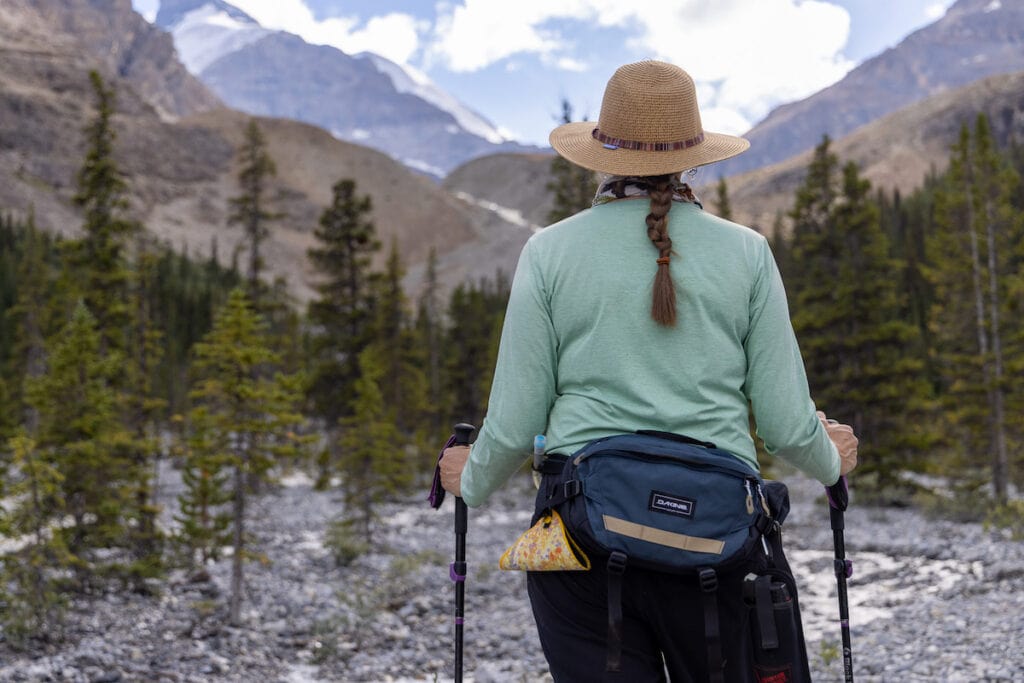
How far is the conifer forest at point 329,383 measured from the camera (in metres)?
14.7

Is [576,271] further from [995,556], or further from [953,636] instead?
[995,556]

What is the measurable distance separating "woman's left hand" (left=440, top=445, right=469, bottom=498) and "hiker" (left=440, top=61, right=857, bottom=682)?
288mm

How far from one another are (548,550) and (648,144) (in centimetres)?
128

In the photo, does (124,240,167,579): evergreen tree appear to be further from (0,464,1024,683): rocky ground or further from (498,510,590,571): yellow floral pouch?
(498,510,590,571): yellow floral pouch

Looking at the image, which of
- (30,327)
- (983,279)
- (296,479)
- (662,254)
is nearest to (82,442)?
(662,254)

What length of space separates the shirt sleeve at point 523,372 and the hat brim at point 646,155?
358mm

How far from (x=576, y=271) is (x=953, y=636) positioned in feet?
28.8

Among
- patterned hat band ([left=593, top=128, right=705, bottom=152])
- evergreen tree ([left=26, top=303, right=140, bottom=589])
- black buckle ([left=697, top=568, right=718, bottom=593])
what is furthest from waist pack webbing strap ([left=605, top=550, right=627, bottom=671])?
evergreen tree ([left=26, top=303, right=140, bottom=589])

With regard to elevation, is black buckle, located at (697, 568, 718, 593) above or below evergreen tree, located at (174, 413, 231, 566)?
above

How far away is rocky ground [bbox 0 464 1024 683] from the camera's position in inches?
364

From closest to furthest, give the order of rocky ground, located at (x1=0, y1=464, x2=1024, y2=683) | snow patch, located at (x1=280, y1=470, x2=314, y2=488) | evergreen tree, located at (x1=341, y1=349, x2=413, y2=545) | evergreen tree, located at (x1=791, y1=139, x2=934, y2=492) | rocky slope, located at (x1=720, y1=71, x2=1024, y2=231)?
rocky ground, located at (x1=0, y1=464, x2=1024, y2=683), evergreen tree, located at (x1=341, y1=349, x2=413, y2=545), evergreen tree, located at (x1=791, y1=139, x2=934, y2=492), snow patch, located at (x1=280, y1=470, x2=314, y2=488), rocky slope, located at (x1=720, y1=71, x2=1024, y2=231)

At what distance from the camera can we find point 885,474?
23.3m

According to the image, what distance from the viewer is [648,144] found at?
102 inches

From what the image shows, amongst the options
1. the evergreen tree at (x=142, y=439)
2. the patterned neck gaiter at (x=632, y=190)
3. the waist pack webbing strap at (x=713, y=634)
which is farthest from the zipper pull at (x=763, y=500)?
the evergreen tree at (x=142, y=439)
